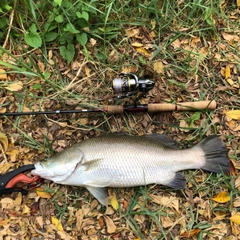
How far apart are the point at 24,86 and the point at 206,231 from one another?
7.80 feet

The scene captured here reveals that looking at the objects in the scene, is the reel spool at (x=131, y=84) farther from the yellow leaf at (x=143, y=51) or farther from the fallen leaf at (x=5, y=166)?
the fallen leaf at (x=5, y=166)

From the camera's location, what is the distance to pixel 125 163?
120 inches

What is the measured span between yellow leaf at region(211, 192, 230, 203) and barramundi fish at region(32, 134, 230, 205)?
0.86 feet

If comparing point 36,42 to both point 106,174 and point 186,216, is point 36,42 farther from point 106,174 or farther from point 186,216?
point 186,216

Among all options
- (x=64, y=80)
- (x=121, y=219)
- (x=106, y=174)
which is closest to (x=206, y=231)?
(x=121, y=219)

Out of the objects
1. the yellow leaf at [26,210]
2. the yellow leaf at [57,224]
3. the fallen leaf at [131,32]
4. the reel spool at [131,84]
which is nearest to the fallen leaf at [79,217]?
the yellow leaf at [57,224]

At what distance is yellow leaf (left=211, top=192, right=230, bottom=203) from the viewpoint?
328 centimetres

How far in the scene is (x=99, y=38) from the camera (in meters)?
3.54

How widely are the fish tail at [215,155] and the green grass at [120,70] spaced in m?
0.13

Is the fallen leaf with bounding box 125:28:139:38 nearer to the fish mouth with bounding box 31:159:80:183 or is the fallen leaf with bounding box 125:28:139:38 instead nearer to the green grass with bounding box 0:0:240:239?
the green grass with bounding box 0:0:240:239

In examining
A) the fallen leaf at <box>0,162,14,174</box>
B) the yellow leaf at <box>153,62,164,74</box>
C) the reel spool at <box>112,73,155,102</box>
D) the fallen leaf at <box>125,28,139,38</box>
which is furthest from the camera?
the fallen leaf at <box>125,28,139,38</box>

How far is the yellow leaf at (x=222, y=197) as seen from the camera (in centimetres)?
328

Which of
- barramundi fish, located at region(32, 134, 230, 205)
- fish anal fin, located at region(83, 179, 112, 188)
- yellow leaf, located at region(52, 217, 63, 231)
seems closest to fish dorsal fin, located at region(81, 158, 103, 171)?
barramundi fish, located at region(32, 134, 230, 205)

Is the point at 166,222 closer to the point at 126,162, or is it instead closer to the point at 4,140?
the point at 126,162
